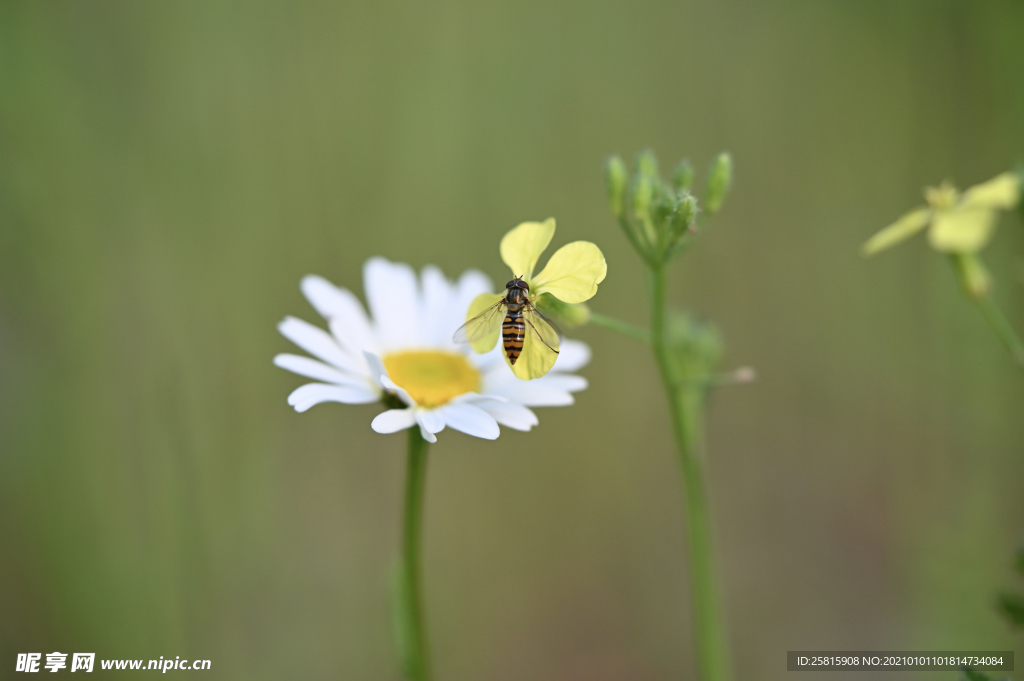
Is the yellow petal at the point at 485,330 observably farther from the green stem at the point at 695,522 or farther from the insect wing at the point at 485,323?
the green stem at the point at 695,522

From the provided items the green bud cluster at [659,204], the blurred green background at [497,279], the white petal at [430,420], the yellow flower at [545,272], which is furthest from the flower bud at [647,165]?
the blurred green background at [497,279]

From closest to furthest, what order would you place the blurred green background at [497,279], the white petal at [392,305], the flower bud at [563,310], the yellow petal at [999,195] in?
1. the yellow petal at [999,195]
2. the flower bud at [563,310]
3. the white petal at [392,305]
4. the blurred green background at [497,279]

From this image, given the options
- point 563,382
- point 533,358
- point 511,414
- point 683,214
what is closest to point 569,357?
point 563,382

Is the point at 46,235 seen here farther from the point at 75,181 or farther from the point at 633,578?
the point at 633,578

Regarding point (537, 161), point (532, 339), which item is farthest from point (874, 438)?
point (532, 339)

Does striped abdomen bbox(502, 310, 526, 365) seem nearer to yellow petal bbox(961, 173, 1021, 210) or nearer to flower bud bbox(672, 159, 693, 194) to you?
flower bud bbox(672, 159, 693, 194)
